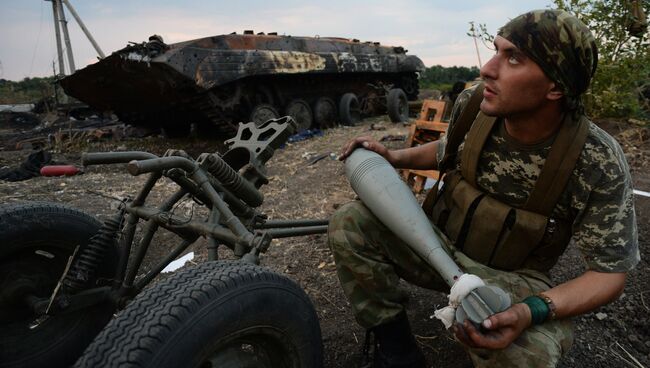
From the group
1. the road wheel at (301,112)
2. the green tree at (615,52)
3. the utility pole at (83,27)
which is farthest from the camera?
the utility pole at (83,27)

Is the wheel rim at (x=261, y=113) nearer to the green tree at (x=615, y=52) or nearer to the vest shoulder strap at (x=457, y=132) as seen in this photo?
the green tree at (x=615, y=52)

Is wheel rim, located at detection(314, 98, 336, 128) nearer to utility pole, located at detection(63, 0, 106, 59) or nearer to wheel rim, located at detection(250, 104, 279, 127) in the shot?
wheel rim, located at detection(250, 104, 279, 127)

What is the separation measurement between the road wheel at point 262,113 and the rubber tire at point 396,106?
348 centimetres

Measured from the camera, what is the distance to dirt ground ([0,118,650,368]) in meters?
2.56

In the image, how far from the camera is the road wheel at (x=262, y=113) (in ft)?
31.7

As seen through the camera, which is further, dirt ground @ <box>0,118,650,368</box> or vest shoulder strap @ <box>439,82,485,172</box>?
dirt ground @ <box>0,118,650,368</box>

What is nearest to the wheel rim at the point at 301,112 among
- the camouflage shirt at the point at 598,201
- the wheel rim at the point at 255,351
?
the camouflage shirt at the point at 598,201

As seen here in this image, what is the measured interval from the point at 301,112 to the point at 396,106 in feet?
8.64

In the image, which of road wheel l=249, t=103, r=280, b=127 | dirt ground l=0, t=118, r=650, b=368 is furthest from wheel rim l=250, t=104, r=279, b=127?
dirt ground l=0, t=118, r=650, b=368

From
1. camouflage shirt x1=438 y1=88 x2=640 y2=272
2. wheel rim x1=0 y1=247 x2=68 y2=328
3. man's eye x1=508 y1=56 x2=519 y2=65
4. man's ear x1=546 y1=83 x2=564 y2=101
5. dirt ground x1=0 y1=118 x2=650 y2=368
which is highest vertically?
man's eye x1=508 y1=56 x2=519 y2=65

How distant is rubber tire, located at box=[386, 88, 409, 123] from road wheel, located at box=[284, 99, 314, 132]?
2160 mm

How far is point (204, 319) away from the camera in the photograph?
4.68 feet

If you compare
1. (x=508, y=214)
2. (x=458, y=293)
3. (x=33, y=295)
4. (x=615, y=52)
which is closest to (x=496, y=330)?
(x=458, y=293)

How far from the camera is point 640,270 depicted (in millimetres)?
3422
